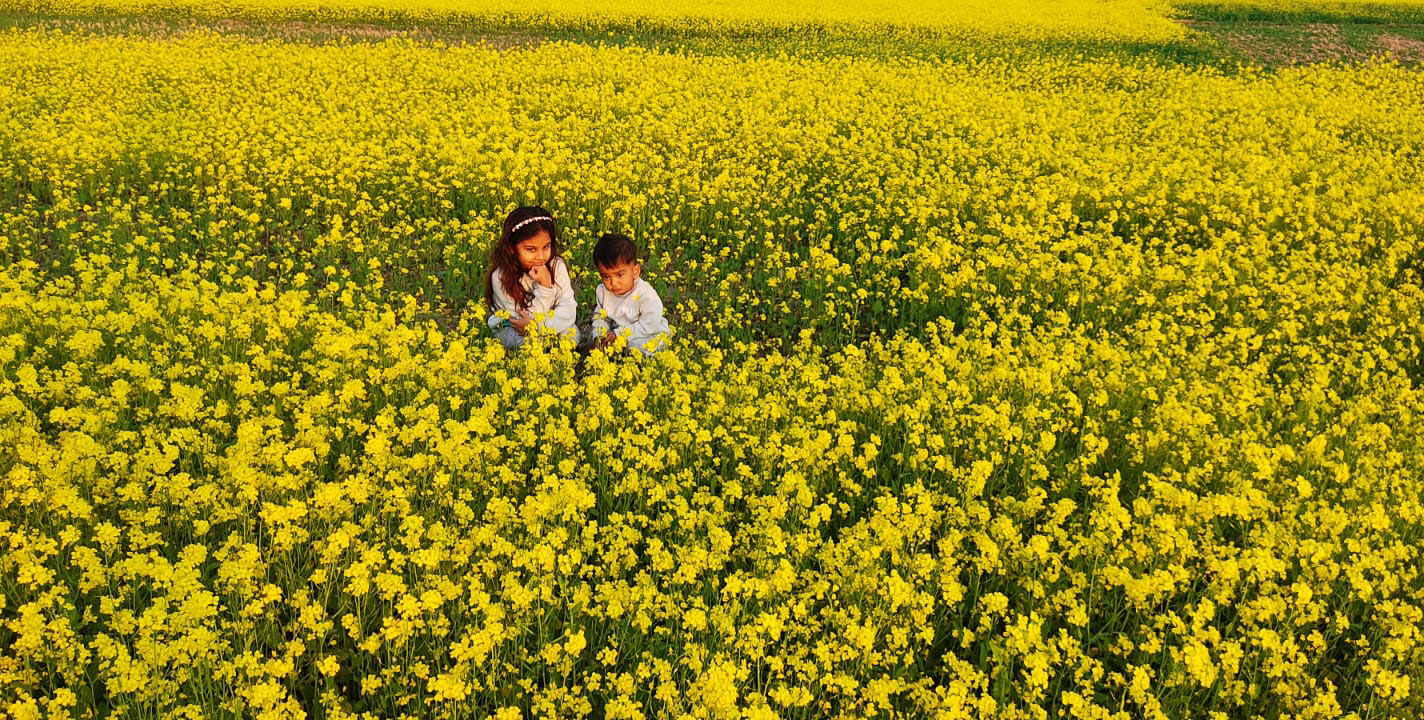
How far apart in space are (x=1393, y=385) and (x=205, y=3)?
108ft

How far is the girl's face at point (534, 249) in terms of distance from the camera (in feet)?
20.9

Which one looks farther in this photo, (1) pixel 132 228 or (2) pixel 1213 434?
(1) pixel 132 228

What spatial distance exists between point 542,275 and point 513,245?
1.11 feet

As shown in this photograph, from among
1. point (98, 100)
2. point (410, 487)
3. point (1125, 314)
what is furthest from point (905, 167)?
point (98, 100)

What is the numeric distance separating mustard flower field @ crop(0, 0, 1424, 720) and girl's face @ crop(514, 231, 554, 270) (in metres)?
0.72

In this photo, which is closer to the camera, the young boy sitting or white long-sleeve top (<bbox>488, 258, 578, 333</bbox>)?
the young boy sitting

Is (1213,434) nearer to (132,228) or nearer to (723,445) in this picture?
(723,445)

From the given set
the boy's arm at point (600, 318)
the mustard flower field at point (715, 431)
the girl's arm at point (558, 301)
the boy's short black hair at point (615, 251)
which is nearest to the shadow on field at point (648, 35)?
the mustard flower field at point (715, 431)

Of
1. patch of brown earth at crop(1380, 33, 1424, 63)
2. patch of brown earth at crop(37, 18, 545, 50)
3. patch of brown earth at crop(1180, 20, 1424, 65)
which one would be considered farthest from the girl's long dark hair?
patch of brown earth at crop(1380, 33, 1424, 63)

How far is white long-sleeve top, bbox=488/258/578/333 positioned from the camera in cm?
666

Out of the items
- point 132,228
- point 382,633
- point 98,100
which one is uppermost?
point 98,100

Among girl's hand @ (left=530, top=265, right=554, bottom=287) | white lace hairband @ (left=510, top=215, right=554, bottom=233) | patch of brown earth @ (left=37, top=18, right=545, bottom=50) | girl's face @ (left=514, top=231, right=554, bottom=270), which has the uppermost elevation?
patch of brown earth @ (left=37, top=18, right=545, bottom=50)

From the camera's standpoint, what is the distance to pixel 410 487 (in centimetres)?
436

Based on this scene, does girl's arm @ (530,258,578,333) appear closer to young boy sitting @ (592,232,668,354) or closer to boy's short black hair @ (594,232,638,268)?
young boy sitting @ (592,232,668,354)
